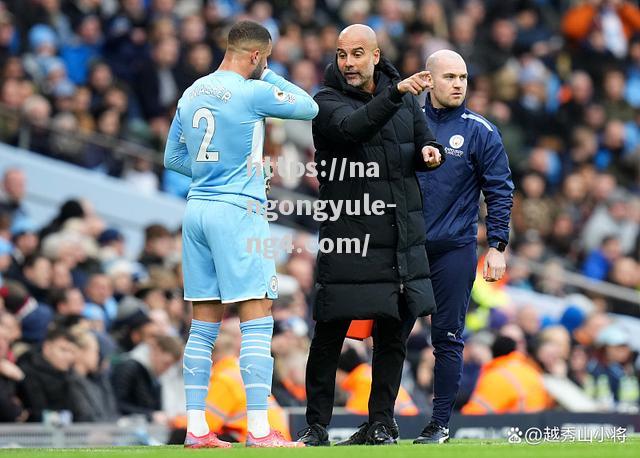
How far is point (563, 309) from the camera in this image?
65.2 feet

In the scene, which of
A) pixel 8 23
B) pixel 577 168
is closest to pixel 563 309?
pixel 577 168

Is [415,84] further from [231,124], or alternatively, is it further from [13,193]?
[13,193]

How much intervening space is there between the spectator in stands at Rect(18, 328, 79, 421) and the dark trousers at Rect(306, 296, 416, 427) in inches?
152

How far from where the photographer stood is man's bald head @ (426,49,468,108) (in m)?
9.85

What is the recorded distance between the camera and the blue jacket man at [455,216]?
9.69m

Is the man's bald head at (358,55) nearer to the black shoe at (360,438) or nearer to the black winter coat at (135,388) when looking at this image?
the black shoe at (360,438)

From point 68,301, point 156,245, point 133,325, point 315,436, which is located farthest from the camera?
point 156,245

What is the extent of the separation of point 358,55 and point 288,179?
9308 mm

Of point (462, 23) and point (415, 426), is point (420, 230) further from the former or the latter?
point (462, 23)

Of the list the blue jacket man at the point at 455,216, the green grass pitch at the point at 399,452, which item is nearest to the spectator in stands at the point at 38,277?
the green grass pitch at the point at 399,452

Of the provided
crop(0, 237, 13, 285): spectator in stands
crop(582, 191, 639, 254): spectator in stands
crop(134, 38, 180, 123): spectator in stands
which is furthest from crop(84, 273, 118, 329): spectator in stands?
crop(582, 191, 639, 254): spectator in stands

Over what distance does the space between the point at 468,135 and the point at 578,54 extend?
50.2 feet

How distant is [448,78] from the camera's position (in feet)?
32.4

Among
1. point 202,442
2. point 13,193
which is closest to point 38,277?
point 13,193
